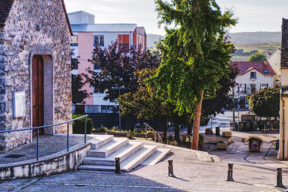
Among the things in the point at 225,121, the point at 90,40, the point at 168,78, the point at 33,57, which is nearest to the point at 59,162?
the point at 33,57

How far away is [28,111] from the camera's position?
1298cm

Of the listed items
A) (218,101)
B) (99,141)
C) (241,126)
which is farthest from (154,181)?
(241,126)

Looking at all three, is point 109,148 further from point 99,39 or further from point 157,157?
point 99,39

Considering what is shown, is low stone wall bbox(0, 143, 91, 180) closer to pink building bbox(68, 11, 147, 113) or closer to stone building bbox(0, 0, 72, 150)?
stone building bbox(0, 0, 72, 150)

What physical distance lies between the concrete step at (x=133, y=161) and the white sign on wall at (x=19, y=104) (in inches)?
97.6

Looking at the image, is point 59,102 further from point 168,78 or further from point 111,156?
point 168,78

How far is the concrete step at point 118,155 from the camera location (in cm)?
1201

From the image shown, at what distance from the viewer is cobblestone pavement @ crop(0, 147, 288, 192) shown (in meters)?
9.48

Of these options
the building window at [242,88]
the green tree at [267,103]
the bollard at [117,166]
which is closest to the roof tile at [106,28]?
the green tree at [267,103]

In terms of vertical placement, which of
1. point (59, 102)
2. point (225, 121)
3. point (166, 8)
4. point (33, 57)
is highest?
point (166, 8)

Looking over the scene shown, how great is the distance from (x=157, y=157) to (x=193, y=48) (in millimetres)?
6198

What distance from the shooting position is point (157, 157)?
14.3 metres

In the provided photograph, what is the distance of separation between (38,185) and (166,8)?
11360 mm

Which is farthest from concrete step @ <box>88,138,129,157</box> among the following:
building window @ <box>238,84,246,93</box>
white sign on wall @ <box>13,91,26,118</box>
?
building window @ <box>238,84,246,93</box>
